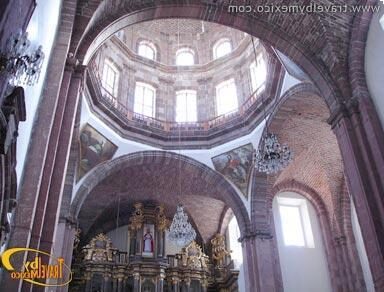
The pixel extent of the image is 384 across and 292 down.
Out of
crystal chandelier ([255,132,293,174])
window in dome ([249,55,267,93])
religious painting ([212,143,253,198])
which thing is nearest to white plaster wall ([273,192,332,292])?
religious painting ([212,143,253,198])

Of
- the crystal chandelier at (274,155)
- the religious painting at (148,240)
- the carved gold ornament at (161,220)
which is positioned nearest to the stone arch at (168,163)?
the carved gold ornament at (161,220)

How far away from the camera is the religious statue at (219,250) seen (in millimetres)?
17031

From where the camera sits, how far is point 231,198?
46.6 ft

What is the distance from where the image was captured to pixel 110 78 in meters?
15.0

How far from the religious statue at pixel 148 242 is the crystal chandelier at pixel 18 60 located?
44.0ft

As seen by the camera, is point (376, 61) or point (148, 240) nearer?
point (376, 61)

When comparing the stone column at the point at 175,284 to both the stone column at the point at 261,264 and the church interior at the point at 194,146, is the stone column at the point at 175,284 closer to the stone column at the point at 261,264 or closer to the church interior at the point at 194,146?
the church interior at the point at 194,146

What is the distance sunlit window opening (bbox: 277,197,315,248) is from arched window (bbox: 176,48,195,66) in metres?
6.56

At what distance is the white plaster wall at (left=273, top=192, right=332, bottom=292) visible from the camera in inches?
548

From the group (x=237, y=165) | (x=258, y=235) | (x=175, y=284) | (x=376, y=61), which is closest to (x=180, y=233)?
(x=258, y=235)

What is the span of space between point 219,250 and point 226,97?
20.6 feet

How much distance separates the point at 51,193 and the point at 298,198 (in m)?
11.7

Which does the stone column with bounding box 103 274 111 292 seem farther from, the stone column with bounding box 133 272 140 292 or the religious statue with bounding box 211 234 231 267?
the religious statue with bounding box 211 234 231 267

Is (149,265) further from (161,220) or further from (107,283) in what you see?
(161,220)
